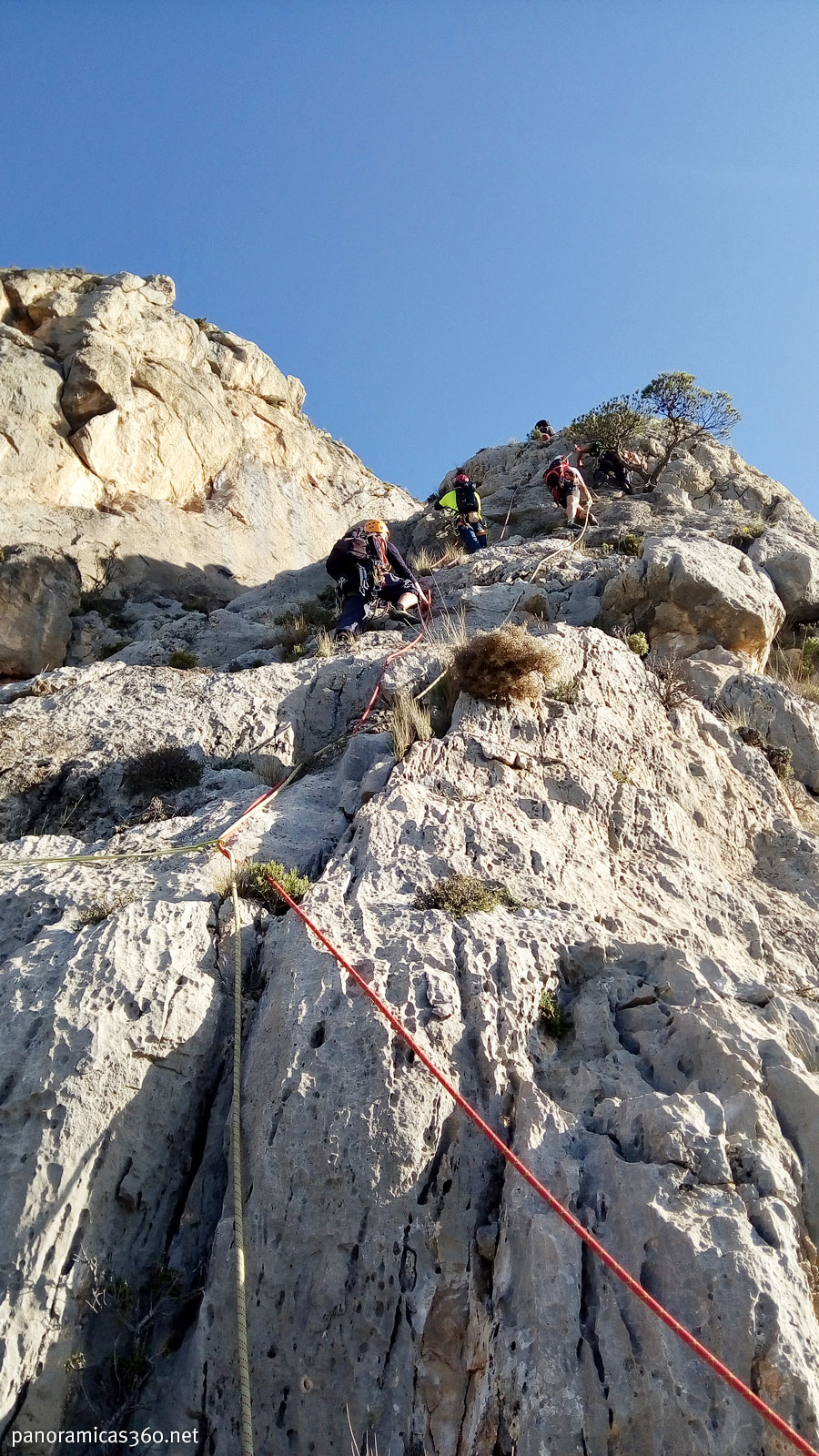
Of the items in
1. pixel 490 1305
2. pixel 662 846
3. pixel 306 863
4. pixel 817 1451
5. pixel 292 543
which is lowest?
pixel 490 1305

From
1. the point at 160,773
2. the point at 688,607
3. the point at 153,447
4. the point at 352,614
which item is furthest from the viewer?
the point at 153,447

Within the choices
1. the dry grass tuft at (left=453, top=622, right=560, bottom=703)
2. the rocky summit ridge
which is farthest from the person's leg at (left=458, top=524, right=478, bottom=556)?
the dry grass tuft at (left=453, top=622, right=560, bottom=703)

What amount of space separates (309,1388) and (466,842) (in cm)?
389

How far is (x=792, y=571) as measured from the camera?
13.8 meters

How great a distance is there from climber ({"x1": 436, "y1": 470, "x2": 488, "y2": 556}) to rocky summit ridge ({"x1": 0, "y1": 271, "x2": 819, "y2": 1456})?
5.82 m

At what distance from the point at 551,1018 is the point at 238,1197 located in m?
2.22

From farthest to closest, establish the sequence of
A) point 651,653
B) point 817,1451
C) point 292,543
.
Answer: point 292,543
point 651,653
point 817,1451

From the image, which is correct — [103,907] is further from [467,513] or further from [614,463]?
[614,463]

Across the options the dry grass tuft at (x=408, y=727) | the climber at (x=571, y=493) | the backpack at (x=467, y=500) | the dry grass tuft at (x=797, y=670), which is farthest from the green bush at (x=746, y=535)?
the dry grass tuft at (x=408, y=727)

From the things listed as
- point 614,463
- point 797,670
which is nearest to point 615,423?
point 614,463

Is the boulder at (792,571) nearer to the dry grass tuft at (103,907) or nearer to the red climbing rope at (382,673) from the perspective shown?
the red climbing rope at (382,673)

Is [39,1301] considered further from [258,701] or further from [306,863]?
[258,701]

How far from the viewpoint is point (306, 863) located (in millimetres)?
7426

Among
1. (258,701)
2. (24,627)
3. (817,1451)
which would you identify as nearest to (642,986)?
(817,1451)
